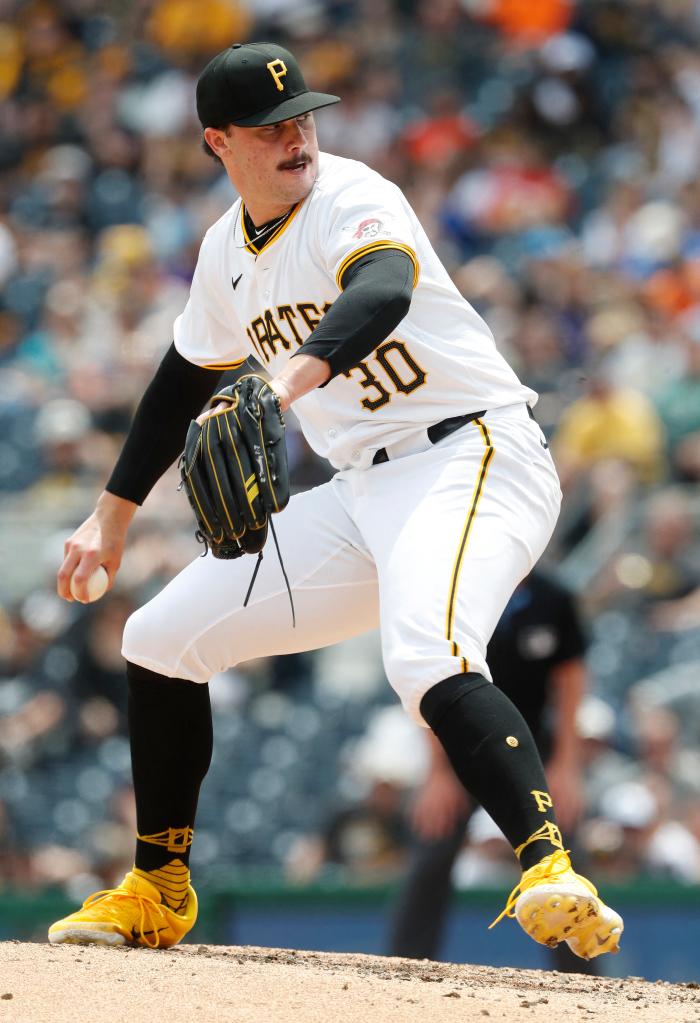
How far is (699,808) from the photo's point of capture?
661 centimetres

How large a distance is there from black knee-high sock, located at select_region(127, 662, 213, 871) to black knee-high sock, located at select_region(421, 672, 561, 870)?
773 millimetres

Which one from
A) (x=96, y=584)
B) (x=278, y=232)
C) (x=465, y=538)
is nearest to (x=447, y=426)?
(x=465, y=538)

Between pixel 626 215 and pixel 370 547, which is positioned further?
pixel 626 215

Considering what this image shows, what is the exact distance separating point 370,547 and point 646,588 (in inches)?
176

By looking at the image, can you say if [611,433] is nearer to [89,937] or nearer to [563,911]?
[89,937]

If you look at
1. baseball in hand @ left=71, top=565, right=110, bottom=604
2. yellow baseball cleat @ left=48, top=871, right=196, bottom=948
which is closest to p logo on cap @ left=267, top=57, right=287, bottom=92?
baseball in hand @ left=71, top=565, right=110, bottom=604

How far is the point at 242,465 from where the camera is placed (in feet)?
9.92

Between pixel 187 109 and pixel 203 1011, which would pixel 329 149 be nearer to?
pixel 187 109

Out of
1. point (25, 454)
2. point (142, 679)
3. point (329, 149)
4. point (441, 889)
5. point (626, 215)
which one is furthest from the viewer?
point (329, 149)

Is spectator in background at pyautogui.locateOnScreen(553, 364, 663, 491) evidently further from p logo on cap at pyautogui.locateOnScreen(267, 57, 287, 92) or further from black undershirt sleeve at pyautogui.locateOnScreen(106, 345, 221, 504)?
p logo on cap at pyautogui.locateOnScreen(267, 57, 287, 92)

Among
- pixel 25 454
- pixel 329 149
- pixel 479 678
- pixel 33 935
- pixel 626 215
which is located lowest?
pixel 33 935

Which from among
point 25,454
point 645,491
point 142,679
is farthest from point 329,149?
point 142,679

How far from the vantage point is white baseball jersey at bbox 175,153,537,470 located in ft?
Result: 11.0

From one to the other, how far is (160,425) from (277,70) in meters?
0.94
